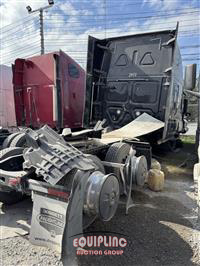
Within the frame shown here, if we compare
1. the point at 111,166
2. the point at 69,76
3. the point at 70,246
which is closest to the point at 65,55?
the point at 69,76

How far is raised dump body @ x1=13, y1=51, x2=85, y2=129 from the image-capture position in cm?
536

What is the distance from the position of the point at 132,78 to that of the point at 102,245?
3549 mm

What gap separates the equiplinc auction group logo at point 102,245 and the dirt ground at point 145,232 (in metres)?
0.06

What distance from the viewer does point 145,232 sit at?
2551 millimetres

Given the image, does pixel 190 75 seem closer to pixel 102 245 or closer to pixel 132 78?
pixel 132 78

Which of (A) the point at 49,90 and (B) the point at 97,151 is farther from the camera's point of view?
(A) the point at 49,90

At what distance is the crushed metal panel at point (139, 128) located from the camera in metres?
3.97

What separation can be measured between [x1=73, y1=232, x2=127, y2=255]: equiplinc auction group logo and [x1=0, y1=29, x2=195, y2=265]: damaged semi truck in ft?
0.86

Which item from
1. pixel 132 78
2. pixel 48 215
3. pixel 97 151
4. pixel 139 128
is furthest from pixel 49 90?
pixel 48 215

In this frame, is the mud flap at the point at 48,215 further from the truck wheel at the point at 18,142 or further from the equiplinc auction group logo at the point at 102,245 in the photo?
the truck wheel at the point at 18,142

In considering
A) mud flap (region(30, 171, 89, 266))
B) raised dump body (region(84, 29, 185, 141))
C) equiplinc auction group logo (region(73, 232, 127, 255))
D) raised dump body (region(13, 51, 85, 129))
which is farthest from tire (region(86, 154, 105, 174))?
raised dump body (region(13, 51, 85, 129))

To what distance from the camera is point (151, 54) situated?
15.7 feet

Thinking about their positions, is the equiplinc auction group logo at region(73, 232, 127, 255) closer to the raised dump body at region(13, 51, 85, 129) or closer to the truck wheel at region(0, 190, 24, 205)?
the truck wheel at region(0, 190, 24, 205)

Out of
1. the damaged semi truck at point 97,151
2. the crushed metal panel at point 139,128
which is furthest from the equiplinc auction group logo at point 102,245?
the crushed metal panel at point 139,128
